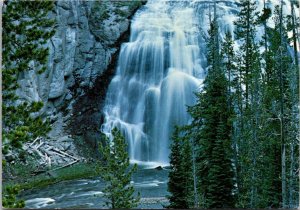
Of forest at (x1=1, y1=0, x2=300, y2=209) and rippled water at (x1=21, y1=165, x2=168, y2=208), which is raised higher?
forest at (x1=1, y1=0, x2=300, y2=209)

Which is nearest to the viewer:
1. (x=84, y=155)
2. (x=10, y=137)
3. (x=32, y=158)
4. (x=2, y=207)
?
(x=10, y=137)

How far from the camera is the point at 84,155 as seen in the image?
40.5ft

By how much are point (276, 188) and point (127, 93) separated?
347 inches

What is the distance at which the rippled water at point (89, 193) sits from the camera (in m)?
7.26

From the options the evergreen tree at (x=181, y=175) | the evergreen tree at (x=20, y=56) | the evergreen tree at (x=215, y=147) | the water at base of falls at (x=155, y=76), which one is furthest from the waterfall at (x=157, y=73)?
the evergreen tree at (x=20, y=56)

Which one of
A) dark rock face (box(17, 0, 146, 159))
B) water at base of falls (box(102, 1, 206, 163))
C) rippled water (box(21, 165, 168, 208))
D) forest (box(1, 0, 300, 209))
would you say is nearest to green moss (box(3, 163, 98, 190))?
forest (box(1, 0, 300, 209))

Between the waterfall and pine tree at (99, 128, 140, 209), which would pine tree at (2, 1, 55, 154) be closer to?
pine tree at (99, 128, 140, 209)

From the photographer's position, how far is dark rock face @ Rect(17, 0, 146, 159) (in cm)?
1423

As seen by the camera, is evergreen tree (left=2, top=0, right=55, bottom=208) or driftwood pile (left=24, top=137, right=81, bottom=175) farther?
driftwood pile (left=24, top=137, right=81, bottom=175)

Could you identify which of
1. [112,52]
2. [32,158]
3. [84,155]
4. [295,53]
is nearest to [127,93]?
[112,52]

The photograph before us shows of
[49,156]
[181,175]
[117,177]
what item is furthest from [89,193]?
[49,156]

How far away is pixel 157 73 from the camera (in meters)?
15.7

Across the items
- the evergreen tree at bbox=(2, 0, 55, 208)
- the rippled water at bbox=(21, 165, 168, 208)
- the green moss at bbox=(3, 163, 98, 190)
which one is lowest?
the rippled water at bbox=(21, 165, 168, 208)

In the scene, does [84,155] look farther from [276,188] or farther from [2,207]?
[2,207]
